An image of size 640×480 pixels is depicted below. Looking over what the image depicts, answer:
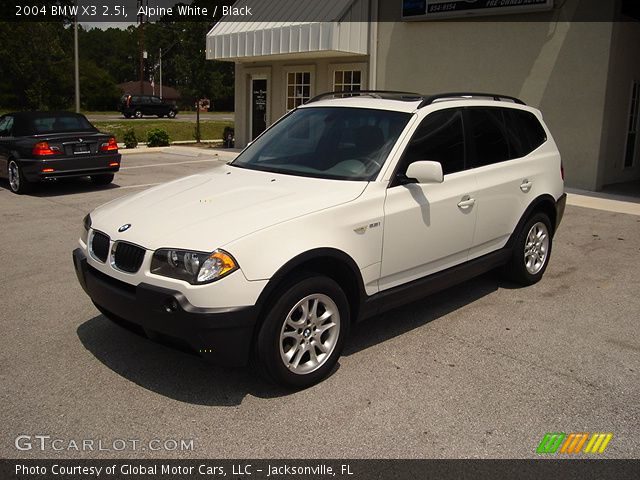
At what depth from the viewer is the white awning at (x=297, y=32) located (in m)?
15.8

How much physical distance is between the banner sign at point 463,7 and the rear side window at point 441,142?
29.8 feet

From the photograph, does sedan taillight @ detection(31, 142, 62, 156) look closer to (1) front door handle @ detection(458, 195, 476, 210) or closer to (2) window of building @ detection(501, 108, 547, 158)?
(2) window of building @ detection(501, 108, 547, 158)

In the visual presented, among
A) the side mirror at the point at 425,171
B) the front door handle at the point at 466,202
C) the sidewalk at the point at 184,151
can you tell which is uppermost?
the side mirror at the point at 425,171

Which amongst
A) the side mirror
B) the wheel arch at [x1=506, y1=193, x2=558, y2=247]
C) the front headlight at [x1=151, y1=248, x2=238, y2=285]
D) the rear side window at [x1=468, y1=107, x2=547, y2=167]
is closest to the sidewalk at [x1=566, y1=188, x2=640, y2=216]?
the wheel arch at [x1=506, y1=193, x2=558, y2=247]

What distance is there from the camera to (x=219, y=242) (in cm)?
363

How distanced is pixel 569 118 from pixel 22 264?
10.6 metres

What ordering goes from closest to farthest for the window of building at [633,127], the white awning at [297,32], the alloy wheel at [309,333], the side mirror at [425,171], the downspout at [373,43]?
1. the alloy wheel at [309,333]
2. the side mirror at [425,171]
3. the window of building at [633,127]
4. the white awning at [297,32]
5. the downspout at [373,43]

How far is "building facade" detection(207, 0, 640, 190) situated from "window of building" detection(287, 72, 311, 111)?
4 centimetres

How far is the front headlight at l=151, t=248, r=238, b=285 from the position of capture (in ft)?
11.7

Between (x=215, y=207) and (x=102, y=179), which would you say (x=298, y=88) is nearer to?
(x=102, y=179)

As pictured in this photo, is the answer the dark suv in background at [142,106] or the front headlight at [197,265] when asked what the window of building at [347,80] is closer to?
the front headlight at [197,265]

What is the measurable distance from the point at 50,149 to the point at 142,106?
121 feet

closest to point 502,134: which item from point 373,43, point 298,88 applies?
point 373,43

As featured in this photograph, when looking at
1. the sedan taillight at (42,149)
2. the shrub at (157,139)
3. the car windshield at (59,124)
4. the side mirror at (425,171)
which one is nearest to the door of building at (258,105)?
the shrub at (157,139)
